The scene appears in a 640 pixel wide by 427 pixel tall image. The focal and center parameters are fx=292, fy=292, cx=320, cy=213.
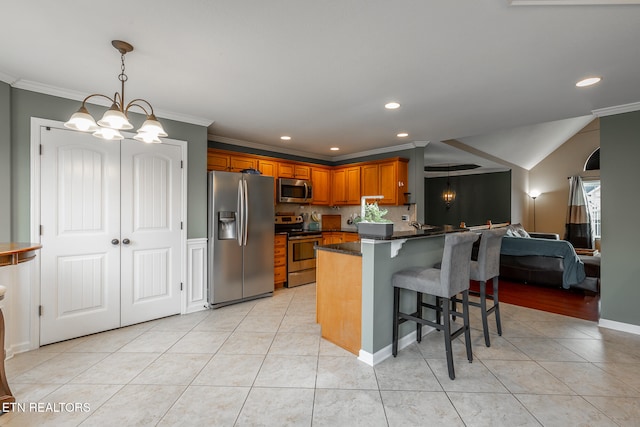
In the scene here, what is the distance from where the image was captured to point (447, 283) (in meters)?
2.16

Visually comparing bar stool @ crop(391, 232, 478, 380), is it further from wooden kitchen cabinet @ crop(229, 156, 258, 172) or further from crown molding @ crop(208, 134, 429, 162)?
wooden kitchen cabinet @ crop(229, 156, 258, 172)

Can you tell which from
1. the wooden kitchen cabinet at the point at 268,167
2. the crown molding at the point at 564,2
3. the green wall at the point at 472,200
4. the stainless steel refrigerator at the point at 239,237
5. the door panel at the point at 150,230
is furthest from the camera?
the green wall at the point at 472,200

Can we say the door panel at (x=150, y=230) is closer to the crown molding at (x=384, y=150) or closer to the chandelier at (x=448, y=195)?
the crown molding at (x=384, y=150)

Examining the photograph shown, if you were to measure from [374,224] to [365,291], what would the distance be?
561mm

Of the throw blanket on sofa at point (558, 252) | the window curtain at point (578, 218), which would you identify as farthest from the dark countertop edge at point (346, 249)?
the window curtain at point (578, 218)

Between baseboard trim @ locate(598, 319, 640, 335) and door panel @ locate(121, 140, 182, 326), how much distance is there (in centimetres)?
476

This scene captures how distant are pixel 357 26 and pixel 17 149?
9.88 feet

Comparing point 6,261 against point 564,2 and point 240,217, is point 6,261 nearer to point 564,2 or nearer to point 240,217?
point 240,217

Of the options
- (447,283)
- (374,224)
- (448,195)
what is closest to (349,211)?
(374,224)

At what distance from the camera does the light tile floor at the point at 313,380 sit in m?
1.75

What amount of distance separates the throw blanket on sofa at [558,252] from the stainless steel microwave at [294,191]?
363cm

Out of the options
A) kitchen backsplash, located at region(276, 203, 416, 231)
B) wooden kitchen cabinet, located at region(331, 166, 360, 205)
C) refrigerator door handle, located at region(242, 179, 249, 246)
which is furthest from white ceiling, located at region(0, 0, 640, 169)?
wooden kitchen cabinet, located at region(331, 166, 360, 205)

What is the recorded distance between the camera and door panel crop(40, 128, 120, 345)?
2672 mm

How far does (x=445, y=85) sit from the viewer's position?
8.42 feet
